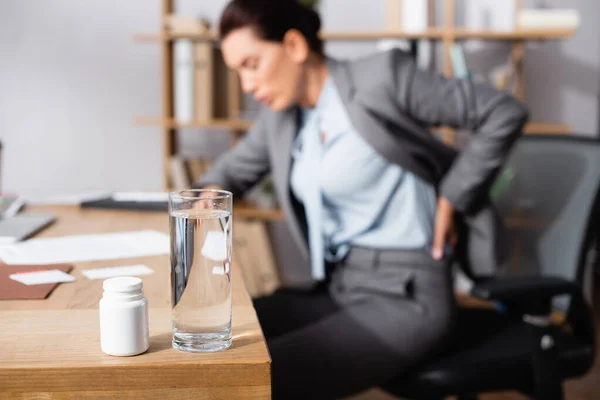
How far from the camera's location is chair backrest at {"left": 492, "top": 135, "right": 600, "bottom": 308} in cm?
163

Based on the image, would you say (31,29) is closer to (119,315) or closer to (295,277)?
(295,277)

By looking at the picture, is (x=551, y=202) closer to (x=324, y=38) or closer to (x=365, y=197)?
→ (x=365, y=197)

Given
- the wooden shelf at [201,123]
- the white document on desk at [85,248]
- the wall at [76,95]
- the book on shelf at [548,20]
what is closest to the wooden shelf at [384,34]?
the book on shelf at [548,20]

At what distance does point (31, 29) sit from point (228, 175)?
85.0 inches

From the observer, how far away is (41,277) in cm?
103

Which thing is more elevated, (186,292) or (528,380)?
(186,292)

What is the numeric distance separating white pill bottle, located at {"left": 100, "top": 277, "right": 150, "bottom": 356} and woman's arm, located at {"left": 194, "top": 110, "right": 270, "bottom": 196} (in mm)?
1034

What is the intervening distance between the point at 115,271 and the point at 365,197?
62cm

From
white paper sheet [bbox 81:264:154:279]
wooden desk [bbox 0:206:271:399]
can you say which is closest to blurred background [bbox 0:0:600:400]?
white paper sheet [bbox 81:264:154:279]

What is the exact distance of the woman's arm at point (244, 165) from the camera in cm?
174

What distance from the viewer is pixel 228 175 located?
5.80 ft

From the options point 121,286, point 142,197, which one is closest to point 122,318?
point 121,286

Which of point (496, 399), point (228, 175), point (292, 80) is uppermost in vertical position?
point (292, 80)

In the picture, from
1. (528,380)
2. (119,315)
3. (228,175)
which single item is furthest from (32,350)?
(228,175)
